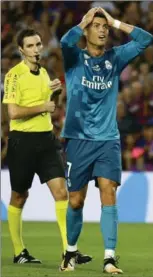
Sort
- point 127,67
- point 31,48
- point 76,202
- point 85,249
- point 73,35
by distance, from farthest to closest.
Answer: point 127,67
point 85,249
point 31,48
point 76,202
point 73,35

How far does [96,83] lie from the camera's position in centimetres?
814

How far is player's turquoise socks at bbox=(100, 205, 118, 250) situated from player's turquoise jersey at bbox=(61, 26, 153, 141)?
23.9 inches

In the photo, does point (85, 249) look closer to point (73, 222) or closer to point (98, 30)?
point (73, 222)

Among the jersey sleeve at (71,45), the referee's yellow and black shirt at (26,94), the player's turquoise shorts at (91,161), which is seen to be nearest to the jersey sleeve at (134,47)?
the jersey sleeve at (71,45)

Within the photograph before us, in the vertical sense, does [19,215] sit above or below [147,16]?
below

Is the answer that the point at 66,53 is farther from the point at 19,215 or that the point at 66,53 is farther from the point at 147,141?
the point at 147,141

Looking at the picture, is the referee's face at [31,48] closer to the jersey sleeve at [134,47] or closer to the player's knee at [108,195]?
the jersey sleeve at [134,47]

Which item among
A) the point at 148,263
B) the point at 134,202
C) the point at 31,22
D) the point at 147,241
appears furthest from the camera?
the point at 31,22

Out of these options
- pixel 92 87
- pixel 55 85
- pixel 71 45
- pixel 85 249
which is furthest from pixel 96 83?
pixel 85 249

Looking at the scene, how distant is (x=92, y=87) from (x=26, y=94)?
0.98 meters

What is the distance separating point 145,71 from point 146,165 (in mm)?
1917

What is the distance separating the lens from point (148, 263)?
886 centimetres

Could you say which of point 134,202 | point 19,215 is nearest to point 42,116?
point 19,215

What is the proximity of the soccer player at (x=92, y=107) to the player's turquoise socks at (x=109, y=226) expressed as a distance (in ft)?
0.11
